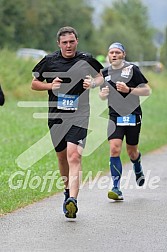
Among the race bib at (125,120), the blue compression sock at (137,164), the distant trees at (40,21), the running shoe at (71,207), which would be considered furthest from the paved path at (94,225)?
the distant trees at (40,21)

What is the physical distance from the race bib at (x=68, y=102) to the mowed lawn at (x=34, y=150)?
1416mm

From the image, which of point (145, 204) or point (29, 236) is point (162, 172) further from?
point (29, 236)

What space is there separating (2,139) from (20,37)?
131 feet

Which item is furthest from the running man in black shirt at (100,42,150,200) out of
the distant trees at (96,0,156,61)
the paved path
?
the distant trees at (96,0,156,61)

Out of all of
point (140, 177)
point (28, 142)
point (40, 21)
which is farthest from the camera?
point (40, 21)

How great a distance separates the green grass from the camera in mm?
11406

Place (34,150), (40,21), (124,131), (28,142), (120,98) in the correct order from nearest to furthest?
(120,98) → (124,131) → (34,150) → (28,142) → (40,21)

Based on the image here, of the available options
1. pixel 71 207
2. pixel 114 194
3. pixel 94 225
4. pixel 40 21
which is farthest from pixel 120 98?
pixel 40 21

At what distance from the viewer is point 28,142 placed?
718 inches

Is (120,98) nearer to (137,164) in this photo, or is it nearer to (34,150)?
(137,164)

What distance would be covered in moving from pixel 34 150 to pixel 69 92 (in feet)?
22.3

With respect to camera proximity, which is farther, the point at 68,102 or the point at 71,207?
the point at 68,102

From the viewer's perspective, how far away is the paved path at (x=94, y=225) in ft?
26.1

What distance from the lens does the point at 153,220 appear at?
9438 mm
